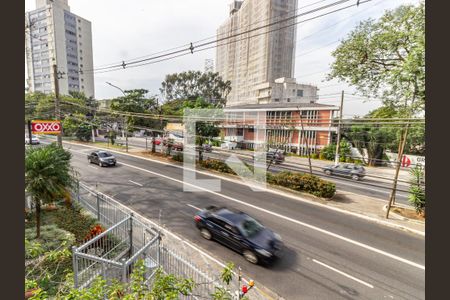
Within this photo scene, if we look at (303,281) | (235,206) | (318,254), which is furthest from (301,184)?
(303,281)

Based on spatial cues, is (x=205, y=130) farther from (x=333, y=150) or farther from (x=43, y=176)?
(x=333, y=150)

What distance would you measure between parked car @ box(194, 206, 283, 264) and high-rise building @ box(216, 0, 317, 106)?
192 feet

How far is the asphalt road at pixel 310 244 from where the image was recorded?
711 cm

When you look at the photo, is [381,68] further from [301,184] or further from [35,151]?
[35,151]

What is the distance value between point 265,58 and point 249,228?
73938 mm

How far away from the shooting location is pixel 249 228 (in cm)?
880

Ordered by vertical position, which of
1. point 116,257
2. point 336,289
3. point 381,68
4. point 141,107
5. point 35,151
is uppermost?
point 381,68

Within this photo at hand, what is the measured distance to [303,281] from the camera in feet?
23.7

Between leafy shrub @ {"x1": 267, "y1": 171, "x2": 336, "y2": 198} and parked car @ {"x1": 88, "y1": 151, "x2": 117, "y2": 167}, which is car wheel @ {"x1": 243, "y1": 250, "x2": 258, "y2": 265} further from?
parked car @ {"x1": 88, "y1": 151, "x2": 117, "y2": 167}

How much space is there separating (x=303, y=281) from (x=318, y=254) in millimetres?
1978

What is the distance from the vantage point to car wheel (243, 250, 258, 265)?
318 inches

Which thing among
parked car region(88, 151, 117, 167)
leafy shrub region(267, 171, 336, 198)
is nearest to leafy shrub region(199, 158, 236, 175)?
leafy shrub region(267, 171, 336, 198)

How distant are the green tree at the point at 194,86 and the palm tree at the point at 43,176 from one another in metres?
57.2

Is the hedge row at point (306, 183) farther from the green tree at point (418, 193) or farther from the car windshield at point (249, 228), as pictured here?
A: the car windshield at point (249, 228)
